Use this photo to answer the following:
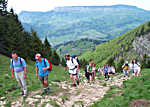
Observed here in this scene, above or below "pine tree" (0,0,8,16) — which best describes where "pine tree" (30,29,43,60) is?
below

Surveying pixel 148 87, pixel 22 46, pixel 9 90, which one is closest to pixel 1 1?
pixel 22 46

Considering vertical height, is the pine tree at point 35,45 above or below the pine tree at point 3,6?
below

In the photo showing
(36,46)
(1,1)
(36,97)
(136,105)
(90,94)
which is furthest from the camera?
(36,46)

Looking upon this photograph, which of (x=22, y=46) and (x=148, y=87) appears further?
(x=22, y=46)

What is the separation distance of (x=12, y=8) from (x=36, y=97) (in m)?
52.9

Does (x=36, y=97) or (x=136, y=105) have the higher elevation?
(x=136, y=105)

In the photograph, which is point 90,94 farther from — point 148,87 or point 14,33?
point 14,33

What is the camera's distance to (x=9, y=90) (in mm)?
12453

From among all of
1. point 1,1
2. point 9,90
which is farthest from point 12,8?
point 9,90

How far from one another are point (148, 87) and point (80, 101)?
14.6ft

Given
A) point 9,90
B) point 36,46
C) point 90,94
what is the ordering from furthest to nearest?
1. point 36,46
2. point 9,90
3. point 90,94

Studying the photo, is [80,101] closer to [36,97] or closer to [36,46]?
[36,97]

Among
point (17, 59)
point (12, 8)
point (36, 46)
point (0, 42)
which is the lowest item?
point (36, 46)

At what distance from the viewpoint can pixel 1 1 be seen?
43.7 meters
